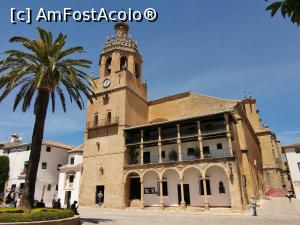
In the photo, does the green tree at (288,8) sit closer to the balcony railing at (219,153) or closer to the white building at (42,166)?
the balcony railing at (219,153)

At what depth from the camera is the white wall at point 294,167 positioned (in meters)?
35.2

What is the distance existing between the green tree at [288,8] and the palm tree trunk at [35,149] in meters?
15.9

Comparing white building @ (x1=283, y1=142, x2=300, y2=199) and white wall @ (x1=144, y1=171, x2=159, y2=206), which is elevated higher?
white building @ (x1=283, y1=142, x2=300, y2=199)

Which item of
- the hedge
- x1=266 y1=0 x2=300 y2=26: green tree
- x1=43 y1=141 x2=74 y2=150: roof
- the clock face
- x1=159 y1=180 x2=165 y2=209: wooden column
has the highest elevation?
the clock face

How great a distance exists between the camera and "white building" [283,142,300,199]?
35.2 m

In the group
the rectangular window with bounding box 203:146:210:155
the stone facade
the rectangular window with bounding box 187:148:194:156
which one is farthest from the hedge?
the stone facade

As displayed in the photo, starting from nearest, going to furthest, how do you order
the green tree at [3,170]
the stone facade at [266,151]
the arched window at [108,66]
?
the arched window at [108,66] → the green tree at [3,170] → the stone facade at [266,151]

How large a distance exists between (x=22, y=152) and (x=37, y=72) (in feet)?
95.2

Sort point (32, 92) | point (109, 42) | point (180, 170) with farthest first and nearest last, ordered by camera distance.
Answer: point (109, 42)
point (180, 170)
point (32, 92)

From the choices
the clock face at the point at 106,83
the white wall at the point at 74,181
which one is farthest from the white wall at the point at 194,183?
the clock face at the point at 106,83

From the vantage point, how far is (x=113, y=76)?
112 feet

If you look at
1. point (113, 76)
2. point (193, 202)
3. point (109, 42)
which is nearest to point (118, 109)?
point (113, 76)

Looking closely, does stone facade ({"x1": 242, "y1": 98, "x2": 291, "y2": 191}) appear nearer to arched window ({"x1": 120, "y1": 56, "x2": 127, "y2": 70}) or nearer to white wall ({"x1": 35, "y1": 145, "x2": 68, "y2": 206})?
arched window ({"x1": 120, "y1": 56, "x2": 127, "y2": 70})

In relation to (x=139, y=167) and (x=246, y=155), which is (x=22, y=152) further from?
(x=246, y=155)
